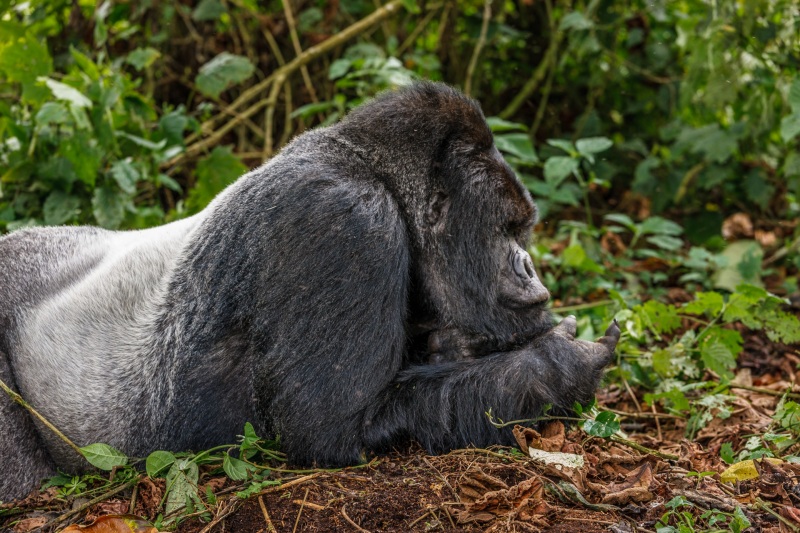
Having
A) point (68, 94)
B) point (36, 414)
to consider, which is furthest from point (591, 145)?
point (36, 414)

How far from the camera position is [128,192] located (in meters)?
5.11

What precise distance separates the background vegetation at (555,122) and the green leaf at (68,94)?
0.06 ft

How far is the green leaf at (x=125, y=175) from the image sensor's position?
16.6 ft

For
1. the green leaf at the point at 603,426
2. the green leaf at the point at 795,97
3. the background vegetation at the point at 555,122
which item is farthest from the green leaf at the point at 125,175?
the green leaf at the point at 795,97

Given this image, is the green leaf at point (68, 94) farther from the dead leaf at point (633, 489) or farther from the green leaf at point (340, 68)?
the dead leaf at point (633, 489)

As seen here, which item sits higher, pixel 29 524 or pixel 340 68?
pixel 340 68

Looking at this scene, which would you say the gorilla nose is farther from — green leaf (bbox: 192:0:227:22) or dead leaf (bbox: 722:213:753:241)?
green leaf (bbox: 192:0:227:22)

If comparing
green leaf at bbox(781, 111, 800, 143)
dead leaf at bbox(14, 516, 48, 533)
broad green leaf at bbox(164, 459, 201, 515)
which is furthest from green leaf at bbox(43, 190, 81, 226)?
green leaf at bbox(781, 111, 800, 143)

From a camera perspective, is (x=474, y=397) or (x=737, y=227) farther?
(x=737, y=227)

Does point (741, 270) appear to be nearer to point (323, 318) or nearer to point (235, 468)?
point (323, 318)

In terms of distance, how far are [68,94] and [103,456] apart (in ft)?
7.86

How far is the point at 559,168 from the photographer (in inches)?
215

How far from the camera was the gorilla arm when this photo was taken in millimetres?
3189

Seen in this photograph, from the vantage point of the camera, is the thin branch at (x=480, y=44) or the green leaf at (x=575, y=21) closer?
the green leaf at (x=575, y=21)
